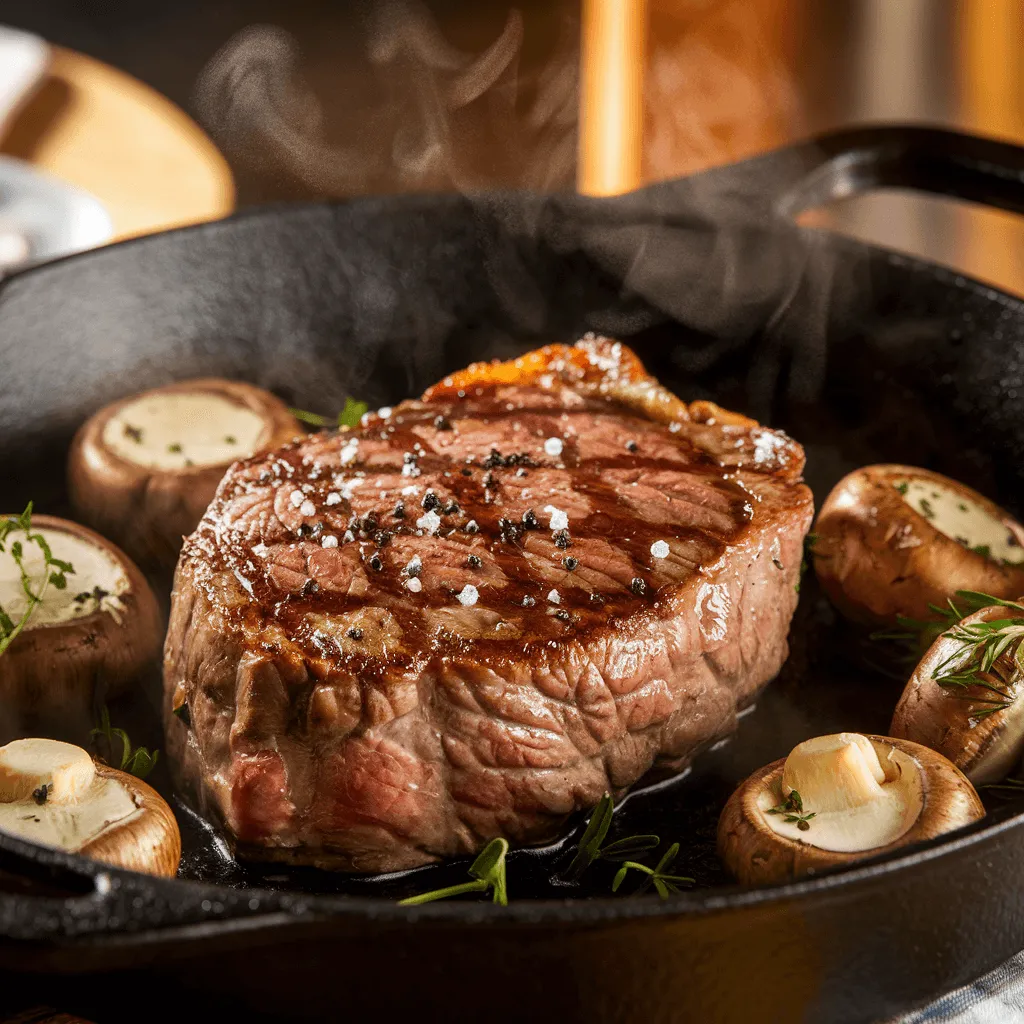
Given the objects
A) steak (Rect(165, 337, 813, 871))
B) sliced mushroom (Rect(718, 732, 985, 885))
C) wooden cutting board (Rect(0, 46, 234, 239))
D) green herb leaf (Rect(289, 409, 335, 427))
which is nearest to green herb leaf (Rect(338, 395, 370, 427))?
green herb leaf (Rect(289, 409, 335, 427))

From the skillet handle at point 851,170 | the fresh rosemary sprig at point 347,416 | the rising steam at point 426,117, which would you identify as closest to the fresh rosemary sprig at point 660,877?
the fresh rosemary sprig at point 347,416

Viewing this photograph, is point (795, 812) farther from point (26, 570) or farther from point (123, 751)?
point (26, 570)

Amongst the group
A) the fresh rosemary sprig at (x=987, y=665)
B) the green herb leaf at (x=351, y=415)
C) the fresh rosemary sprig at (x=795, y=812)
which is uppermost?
the fresh rosemary sprig at (x=987, y=665)

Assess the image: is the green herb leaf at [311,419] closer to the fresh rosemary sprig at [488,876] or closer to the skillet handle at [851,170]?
the skillet handle at [851,170]

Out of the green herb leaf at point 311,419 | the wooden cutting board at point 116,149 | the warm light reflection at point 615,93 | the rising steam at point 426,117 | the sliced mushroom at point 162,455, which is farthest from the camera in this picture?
the rising steam at point 426,117

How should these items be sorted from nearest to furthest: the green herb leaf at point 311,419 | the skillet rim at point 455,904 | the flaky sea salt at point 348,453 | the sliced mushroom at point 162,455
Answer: the skillet rim at point 455,904, the flaky sea salt at point 348,453, the sliced mushroom at point 162,455, the green herb leaf at point 311,419

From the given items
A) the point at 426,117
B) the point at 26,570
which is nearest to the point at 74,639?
the point at 26,570

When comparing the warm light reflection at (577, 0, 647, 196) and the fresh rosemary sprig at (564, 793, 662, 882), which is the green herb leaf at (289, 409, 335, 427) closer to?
the fresh rosemary sprig at (564, 793, 662, 882)
